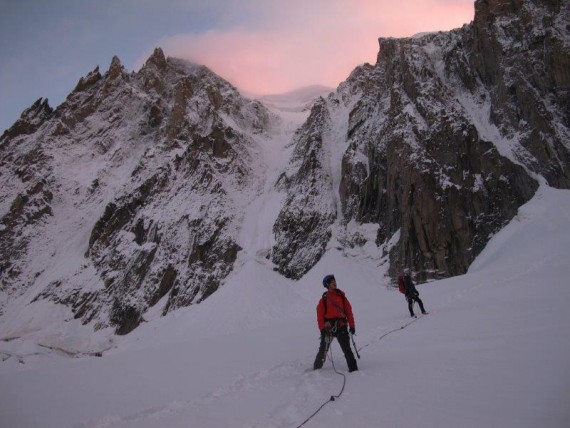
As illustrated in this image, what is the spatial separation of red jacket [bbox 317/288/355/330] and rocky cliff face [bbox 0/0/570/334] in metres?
27.2

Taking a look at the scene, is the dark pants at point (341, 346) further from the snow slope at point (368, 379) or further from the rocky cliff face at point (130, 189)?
the rocky cliff face at point (130, 189)

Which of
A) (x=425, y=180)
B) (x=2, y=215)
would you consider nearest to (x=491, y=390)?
(x=425, y=180)

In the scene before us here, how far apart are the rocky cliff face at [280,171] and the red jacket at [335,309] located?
1071 inches

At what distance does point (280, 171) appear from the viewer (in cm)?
6162

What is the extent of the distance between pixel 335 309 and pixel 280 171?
53663mm

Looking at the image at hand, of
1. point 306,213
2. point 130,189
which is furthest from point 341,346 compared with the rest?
point 130,189

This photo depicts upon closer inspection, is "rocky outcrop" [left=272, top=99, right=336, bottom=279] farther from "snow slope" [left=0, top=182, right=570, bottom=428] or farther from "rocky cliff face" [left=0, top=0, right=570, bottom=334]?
"snow slope" [left=0, top=182, right=570, bottom=428]

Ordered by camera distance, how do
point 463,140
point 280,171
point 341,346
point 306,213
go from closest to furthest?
point 341,346 < point 463,140 < point 306,213 < point 280,171

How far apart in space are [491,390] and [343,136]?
5336cm

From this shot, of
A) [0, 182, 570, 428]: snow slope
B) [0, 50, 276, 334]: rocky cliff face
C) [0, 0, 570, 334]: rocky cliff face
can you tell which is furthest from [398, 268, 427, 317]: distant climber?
[0, 50, 276, 334]: rocky cliff face

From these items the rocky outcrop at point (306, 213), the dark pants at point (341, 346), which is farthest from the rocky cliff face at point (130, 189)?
the dark pants at point (341, 346)

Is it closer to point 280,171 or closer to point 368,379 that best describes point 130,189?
point 280,171

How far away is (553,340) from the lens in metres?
6.40

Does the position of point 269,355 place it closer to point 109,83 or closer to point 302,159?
point 302,159
